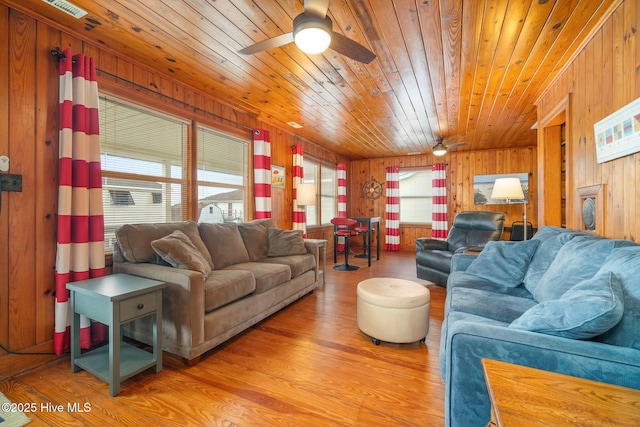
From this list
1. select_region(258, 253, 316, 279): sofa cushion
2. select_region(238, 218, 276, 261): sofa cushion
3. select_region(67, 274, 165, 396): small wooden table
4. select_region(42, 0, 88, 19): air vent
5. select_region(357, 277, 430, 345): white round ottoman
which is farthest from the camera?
select_region(238, 218, 276, 261): sofa cushion

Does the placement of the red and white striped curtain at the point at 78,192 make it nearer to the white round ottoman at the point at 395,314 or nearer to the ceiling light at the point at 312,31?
the ceiling light at the point at 312,31

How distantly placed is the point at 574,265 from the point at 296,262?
2230mm

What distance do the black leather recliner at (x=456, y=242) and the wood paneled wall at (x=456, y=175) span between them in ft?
7.31

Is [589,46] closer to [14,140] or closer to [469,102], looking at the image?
[469,102]

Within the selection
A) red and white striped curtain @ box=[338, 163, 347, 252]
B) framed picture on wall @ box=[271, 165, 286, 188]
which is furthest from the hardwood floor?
red and white striped curtain @ box=[338, 163, 347, 252]

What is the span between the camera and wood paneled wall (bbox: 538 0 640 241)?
1639 millimetres

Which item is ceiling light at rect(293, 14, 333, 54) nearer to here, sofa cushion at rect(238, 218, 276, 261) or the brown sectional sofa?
the brown sectional sofa

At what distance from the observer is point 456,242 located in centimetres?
397

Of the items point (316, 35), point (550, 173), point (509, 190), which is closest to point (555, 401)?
point (316, 35)

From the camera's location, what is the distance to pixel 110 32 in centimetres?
200

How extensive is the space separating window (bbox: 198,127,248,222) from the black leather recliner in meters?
2.53

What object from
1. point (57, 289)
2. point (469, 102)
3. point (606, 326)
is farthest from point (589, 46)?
point (57, 289)

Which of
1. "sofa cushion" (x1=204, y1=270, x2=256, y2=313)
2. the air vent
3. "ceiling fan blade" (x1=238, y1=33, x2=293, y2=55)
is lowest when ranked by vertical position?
"sofa cushion" (x1=204, y1=270, x2=256, y2=313)

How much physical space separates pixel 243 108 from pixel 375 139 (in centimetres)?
253
